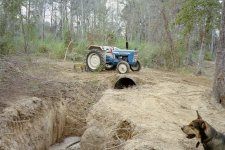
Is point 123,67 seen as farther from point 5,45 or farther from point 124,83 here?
point 5,45

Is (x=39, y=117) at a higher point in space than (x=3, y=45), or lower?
lower

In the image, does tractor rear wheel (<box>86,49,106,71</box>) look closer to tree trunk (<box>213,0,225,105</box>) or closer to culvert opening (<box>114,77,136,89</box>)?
culvert opening (<box>114,77,136,89</box>)

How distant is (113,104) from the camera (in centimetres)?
895

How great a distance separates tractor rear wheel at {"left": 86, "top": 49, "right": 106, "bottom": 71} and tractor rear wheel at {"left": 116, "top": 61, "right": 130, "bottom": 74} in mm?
649

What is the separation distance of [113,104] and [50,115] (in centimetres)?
181

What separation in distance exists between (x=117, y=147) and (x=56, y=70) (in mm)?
7577

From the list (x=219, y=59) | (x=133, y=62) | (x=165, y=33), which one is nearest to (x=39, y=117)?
(x=219, y=59)

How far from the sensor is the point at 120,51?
44.8ft

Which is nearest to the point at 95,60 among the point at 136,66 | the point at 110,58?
the point at 110,58

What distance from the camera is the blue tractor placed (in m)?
13.3

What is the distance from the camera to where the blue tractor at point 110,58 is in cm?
1327

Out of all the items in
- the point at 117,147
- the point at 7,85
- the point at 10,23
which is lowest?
the point at 117,147

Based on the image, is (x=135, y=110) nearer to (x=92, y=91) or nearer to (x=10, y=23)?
(x=92, y=91)

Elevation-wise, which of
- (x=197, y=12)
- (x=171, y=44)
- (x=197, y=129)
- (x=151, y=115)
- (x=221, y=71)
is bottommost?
(x=151, y=115)
